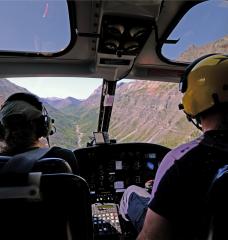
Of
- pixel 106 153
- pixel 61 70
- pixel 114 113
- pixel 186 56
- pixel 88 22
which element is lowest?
pixel 106 153

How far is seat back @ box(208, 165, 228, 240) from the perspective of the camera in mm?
1136

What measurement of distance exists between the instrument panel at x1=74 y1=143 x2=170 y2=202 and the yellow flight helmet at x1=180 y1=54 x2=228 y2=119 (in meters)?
1.68

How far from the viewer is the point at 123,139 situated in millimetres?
3145

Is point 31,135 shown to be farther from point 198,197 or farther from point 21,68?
point 21,68

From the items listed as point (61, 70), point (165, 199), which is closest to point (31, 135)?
point (165, 199)

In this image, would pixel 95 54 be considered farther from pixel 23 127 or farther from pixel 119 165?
pixel 23 127

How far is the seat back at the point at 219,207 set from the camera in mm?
1136

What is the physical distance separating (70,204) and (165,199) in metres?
0.33

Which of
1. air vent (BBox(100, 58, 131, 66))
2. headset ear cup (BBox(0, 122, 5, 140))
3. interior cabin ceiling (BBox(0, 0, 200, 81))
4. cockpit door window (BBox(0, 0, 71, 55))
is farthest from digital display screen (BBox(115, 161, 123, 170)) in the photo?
headset ear cup (BBox(0, 122, 5, 140))

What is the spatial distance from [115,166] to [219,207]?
1.96 meters

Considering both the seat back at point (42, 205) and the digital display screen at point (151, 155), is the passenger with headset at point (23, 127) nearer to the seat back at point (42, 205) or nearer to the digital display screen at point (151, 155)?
the seat back at point (42, 205)

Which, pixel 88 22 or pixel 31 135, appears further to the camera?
pixel 88 22

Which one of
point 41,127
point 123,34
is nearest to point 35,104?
point 41,127

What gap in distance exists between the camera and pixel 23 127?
1.49 metres
